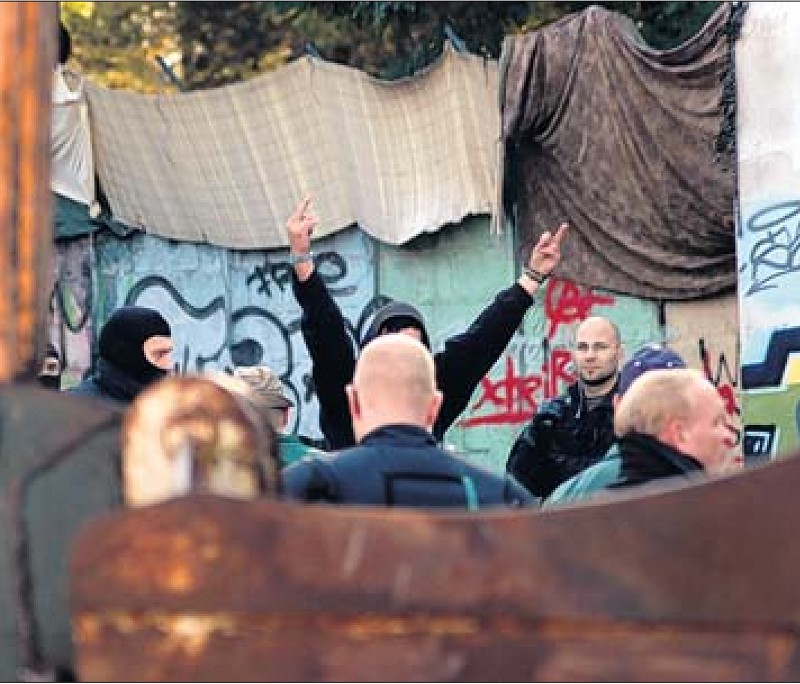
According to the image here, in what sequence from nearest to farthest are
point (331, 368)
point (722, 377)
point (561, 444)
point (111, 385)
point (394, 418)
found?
point (394, 418) → point (111, 385) → point (331, 368) → point (561, 444) → point (722, 377)

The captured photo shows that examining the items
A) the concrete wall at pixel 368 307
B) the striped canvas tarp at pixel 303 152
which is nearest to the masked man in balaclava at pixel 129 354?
the concrete wall at pixel 368 307

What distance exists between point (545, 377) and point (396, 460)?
344 inches

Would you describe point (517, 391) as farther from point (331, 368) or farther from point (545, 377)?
point (331, 368)

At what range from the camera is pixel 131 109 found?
14859mm

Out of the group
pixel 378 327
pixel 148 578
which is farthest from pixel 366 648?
pixel 378 327

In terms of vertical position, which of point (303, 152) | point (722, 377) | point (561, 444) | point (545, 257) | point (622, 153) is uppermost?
point (303, 152)

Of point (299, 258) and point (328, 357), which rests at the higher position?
point (299, 258)

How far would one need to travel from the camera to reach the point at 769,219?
1045 cm

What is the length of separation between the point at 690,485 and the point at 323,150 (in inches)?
464

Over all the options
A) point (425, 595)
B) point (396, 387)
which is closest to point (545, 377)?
point (396, 387)

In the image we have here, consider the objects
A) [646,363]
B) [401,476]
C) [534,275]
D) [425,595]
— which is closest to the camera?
[425,595]

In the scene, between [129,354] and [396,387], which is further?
[129,354]

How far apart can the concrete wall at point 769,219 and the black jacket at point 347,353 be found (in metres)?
3.57

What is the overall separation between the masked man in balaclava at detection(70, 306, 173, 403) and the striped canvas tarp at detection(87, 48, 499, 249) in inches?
267
